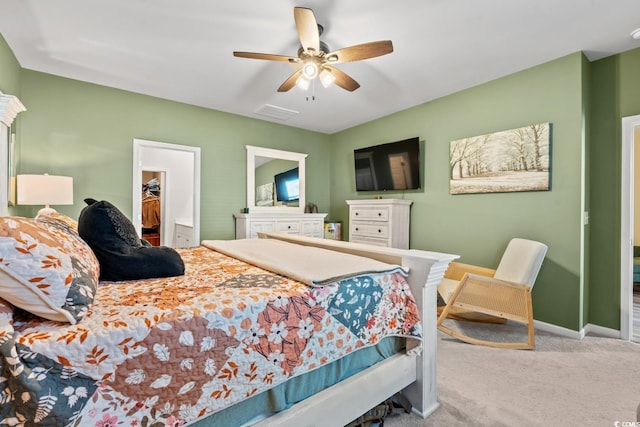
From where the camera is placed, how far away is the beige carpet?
156 centimetres

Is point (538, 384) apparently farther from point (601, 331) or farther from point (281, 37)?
point (281, 37)

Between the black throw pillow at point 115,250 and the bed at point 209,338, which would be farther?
the black throw pillow at point 115,250

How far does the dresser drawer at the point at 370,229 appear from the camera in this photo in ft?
13.1

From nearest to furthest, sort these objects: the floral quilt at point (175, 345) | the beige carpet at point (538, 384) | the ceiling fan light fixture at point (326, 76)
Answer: the floral quilt at point (175, 345) < the beige carpet at point (538, 384) < the ceiling fan light fixture at point (326, 76)

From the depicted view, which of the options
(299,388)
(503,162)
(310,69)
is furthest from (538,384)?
(310,69)

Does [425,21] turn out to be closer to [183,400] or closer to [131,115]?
[183,400]

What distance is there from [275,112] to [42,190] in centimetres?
275

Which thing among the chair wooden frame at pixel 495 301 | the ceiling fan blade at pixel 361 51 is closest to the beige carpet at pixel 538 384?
the chair wooden frame at pixel 495 301

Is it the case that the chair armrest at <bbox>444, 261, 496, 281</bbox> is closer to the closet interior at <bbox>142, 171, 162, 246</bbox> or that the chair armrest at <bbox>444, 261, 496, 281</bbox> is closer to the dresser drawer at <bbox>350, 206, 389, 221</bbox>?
the dresser drawer at <bbox>350, 206, 389, 221</bbox>

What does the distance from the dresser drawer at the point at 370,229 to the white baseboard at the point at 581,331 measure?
1891 mm

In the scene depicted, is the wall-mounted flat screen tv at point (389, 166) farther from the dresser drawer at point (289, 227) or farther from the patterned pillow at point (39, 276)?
the patterned pillow at point (39, 276)

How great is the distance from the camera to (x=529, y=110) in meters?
2.92

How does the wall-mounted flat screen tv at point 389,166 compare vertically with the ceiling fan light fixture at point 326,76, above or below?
below

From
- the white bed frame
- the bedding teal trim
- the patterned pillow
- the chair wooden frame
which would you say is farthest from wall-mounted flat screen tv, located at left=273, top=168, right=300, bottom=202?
the patterned pillow
